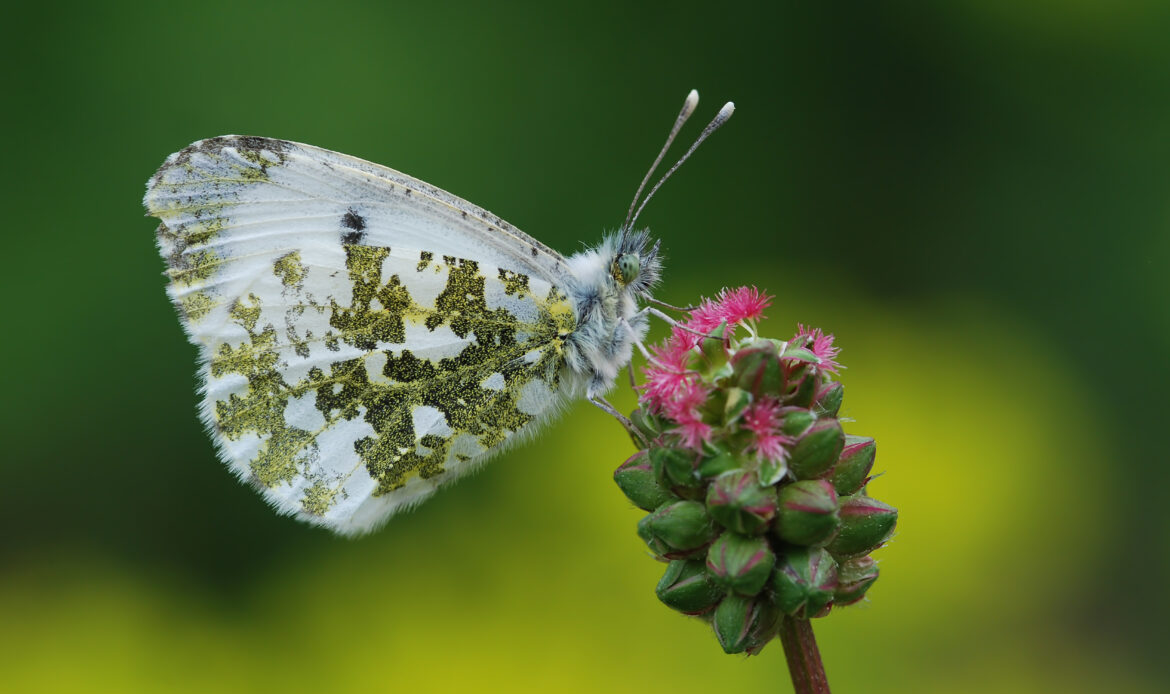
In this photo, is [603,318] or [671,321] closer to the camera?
[671,321]

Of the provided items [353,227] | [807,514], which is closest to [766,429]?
[807,514]

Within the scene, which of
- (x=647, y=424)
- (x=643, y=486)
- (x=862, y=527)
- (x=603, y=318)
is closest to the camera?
(x=862, y=527)

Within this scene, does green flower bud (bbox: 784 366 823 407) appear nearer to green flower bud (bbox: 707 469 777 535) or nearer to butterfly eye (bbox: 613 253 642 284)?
A: green flower bud (bbox: 707 469 777 535)

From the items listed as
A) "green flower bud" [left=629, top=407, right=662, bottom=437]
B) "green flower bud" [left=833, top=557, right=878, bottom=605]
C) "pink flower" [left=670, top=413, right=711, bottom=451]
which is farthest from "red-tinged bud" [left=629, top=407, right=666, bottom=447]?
"green flower bud" [left=833, top=557, right=878, bottom=605]

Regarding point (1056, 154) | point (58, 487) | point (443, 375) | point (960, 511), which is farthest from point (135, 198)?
point (1056, 154)

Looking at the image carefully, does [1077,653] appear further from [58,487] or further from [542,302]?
[58,487]

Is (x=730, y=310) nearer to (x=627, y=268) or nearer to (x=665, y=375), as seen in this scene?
(x=665, y=375)

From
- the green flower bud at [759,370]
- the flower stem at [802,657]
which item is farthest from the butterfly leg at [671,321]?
the flower stem at [802,657]
